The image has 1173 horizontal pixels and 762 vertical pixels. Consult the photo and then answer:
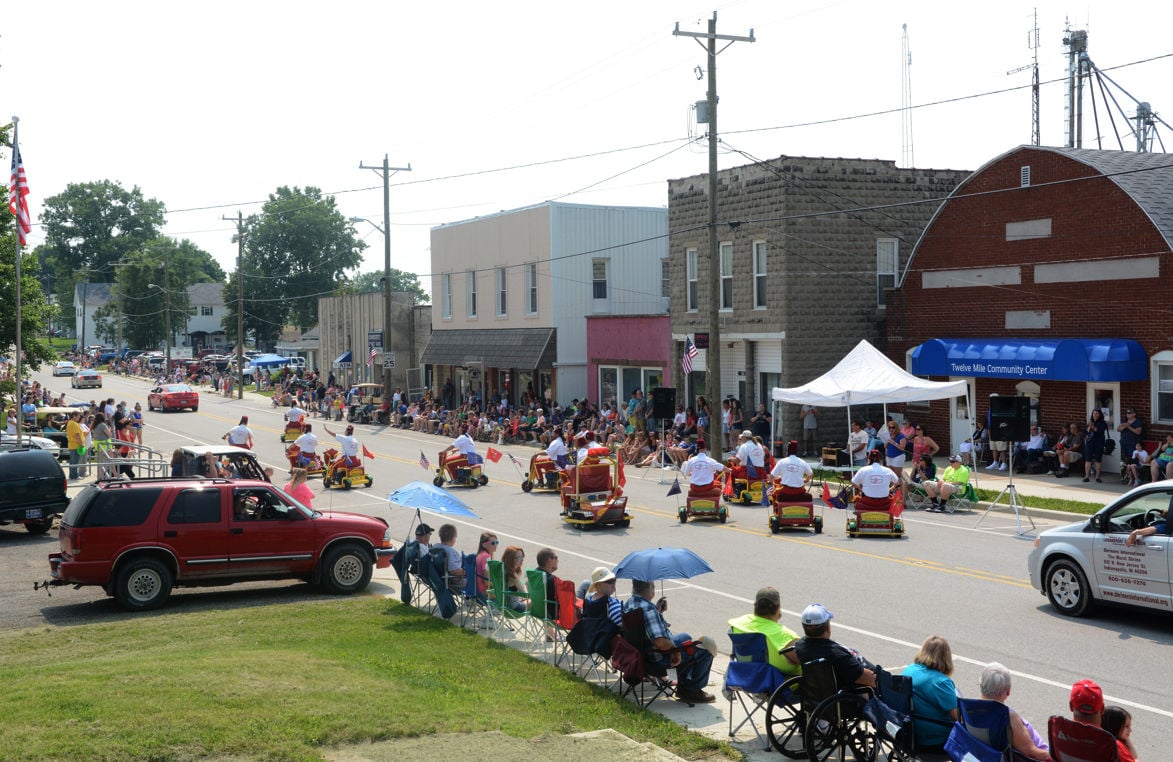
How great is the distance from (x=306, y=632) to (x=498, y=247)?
129ft

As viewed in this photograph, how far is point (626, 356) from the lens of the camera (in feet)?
137

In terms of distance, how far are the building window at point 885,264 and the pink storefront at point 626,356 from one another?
7.36 metres

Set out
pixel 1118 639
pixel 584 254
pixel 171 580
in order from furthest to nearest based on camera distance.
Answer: pixel 584 254, pixel 171 580, pixel 1118 639

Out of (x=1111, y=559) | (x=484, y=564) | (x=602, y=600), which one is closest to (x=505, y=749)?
(x=602, y=600)

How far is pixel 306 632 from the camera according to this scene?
13062mm

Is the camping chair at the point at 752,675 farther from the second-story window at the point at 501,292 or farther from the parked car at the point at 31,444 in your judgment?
the second-story window at the point at 501,292

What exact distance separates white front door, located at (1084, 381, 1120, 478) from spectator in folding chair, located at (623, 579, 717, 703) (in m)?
19.6

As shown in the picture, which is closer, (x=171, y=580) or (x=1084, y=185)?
(x=171, y=580)

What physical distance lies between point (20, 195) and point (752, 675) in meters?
23.1

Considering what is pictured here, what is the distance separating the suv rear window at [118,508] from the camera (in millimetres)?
14914

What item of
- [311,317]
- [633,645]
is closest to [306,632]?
[633,645]

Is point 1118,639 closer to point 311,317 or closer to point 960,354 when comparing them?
point 960,354

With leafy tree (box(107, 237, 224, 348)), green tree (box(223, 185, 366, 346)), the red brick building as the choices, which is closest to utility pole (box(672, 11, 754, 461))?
the red brick building

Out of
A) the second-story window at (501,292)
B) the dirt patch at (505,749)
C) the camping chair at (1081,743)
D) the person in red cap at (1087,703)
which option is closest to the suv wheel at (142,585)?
the dirt patch at (505,749)
